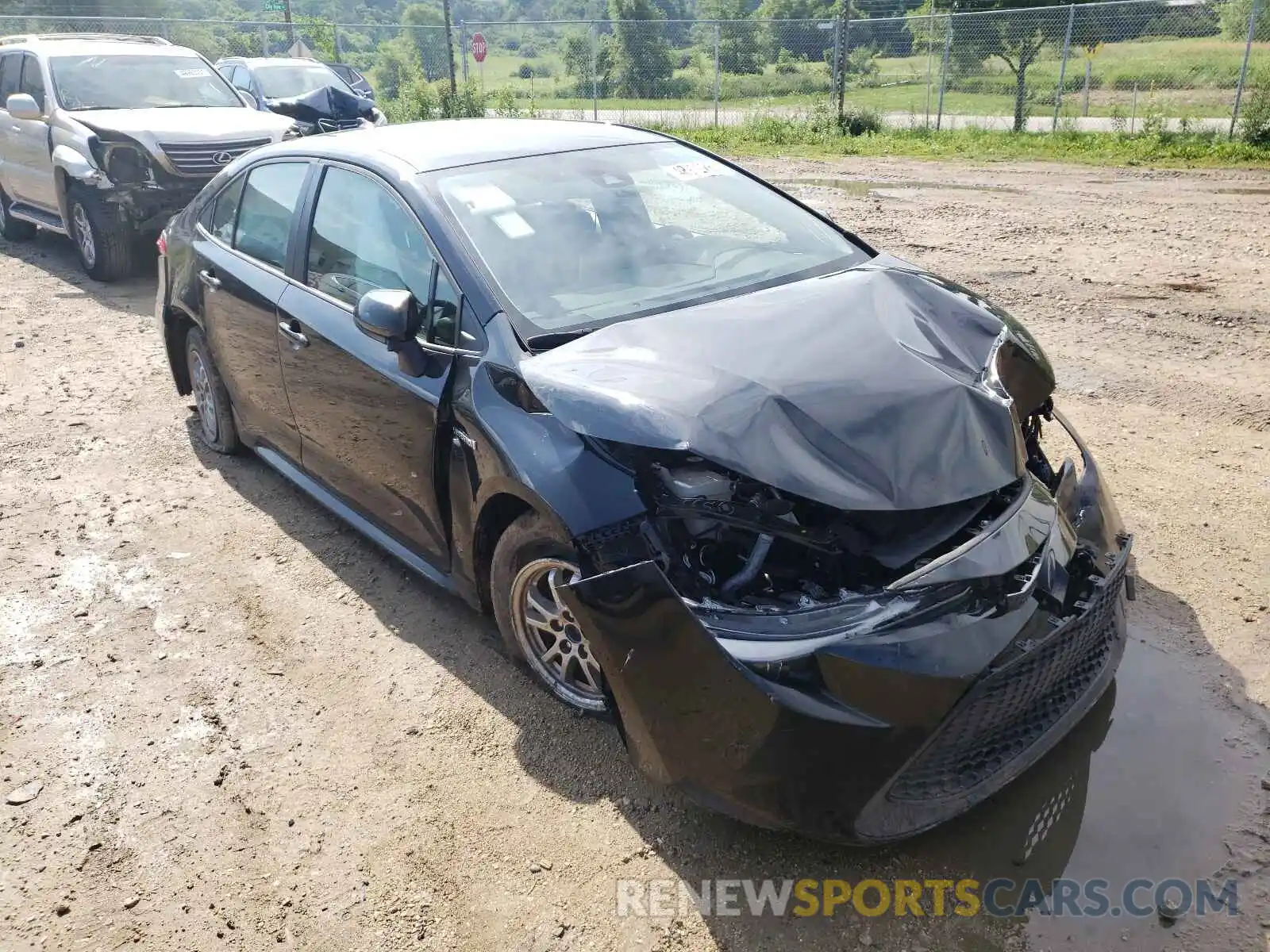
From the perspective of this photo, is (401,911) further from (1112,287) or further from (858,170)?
(858,170)

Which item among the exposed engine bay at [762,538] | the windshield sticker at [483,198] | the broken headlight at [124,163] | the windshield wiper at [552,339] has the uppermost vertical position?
the windshield sticker at [483,198]

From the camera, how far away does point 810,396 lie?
9.75 feet

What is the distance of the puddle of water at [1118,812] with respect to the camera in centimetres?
273

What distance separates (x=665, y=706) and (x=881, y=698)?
21.1 inches

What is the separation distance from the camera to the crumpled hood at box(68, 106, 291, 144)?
9.20 meters

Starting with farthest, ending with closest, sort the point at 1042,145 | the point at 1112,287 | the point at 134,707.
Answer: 1. the point at 1042,145
2. the point at 1112,287
3. the point at 134,707

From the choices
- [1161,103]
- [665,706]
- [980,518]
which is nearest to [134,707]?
[665,706]

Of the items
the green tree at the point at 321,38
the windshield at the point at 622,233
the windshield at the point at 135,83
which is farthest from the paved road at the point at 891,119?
the windshield at the point at 622,233

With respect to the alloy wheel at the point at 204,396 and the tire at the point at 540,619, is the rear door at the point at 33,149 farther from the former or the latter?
the tire at the point at 540,619

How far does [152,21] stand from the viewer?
75.2 ft

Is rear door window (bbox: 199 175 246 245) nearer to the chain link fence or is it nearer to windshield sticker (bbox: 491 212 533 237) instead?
windshield sticker (bbox: 491 212 533 237)

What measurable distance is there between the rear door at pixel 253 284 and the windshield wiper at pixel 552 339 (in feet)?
5.52

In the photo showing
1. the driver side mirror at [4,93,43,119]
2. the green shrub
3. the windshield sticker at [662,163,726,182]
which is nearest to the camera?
the windshield sticker at [662,163,726,182]

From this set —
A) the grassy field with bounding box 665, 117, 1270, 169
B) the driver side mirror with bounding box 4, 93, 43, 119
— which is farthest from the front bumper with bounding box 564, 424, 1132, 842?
the grassy field with bounding box 665, 117, 1270, 169
